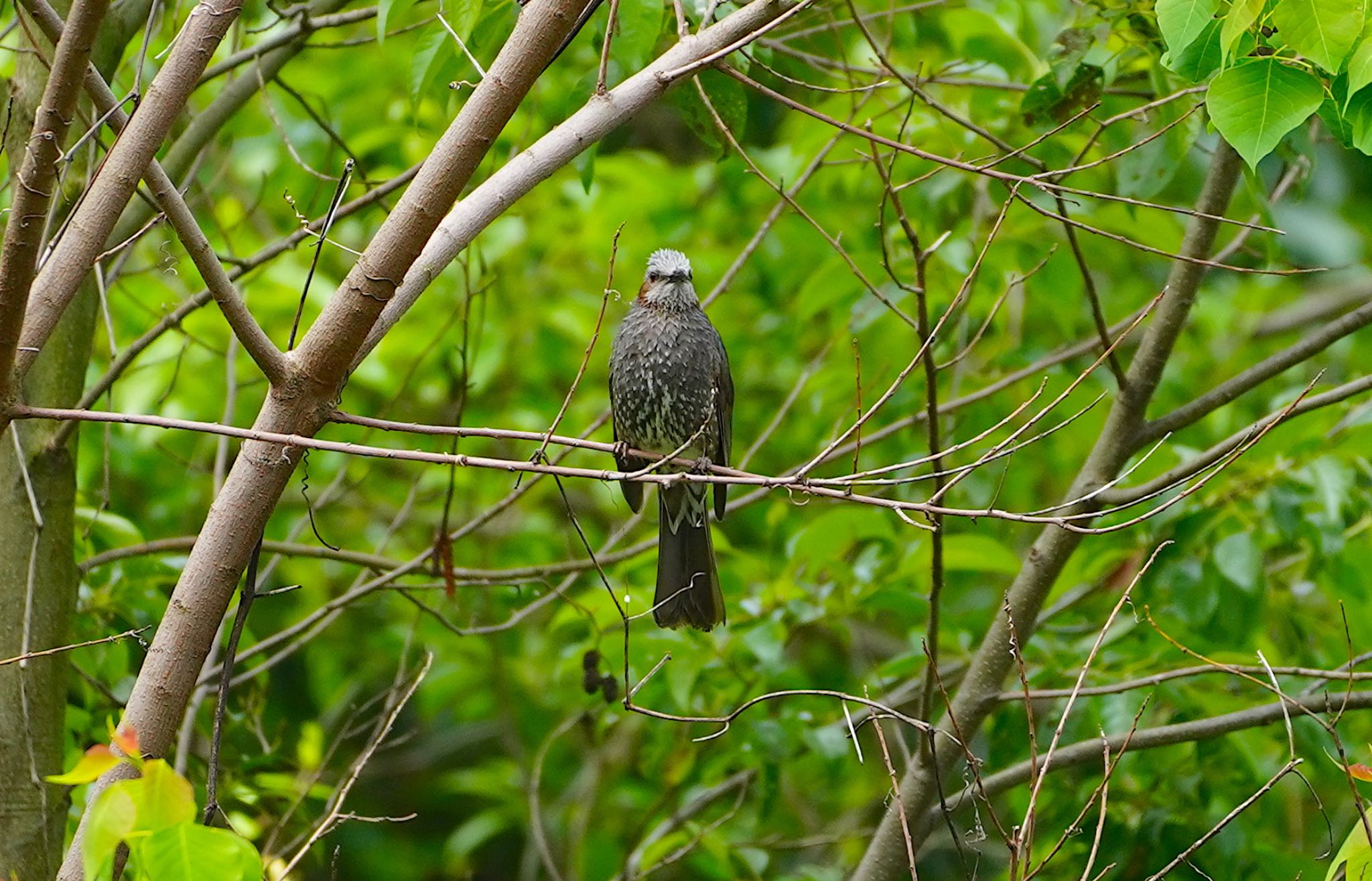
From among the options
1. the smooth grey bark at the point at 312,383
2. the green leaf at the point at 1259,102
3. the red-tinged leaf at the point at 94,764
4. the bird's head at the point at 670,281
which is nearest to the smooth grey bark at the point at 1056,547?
the green leaf at the point at 1259,102

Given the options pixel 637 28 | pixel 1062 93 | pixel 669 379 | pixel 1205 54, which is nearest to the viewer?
pixel 1205 54

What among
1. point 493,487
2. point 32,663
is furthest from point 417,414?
point 32,663

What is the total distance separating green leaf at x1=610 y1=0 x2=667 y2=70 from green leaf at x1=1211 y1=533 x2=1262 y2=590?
1.93 meters

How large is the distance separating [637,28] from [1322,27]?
1.37 metres

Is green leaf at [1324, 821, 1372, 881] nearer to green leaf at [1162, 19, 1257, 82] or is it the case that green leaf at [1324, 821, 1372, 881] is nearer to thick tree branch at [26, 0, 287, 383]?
green leaf at [1162, 19, 1257, 82]

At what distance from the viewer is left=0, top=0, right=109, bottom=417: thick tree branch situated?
5.83 feet

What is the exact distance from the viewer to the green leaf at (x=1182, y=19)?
218cm

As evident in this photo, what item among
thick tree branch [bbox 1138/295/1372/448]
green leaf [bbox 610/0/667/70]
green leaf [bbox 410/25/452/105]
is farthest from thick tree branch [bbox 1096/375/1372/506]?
green leaf [bbox 410/25/452/105]

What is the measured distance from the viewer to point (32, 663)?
9.66ft

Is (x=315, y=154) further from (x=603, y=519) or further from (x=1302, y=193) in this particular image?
(x=1302, y=193)

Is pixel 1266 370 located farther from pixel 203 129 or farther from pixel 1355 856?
pixel 203 129

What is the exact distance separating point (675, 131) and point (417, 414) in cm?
300

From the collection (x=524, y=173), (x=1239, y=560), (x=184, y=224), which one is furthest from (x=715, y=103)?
(x=1239, y=560)

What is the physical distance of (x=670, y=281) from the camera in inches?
180
